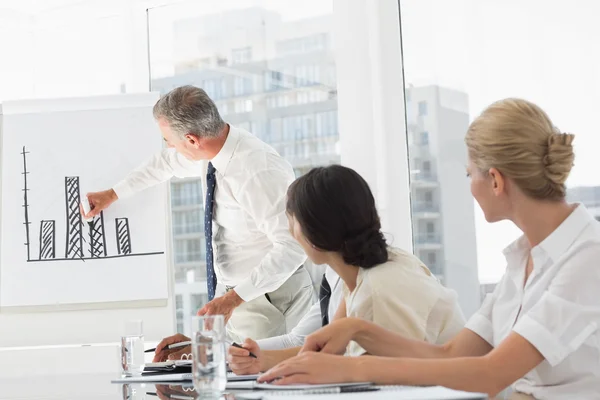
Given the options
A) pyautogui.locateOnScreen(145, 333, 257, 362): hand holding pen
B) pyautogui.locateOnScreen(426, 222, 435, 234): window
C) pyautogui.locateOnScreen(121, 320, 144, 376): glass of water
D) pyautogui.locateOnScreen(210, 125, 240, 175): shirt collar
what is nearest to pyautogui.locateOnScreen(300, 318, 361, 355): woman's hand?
pyautogui.locateOnScreen(121, 320, 144, 376): glass of water

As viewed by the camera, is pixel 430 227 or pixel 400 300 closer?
pixel 400 300

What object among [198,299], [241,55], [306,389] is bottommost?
[198,299]

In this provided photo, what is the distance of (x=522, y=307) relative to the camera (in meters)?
1.41

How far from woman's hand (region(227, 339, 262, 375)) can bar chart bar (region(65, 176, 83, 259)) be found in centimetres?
173

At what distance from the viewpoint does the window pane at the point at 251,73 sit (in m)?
3.53

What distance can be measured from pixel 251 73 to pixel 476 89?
112cm

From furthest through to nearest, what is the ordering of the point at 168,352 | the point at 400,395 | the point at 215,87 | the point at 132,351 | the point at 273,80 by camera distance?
the point at 215,87 → the point at 273,80 → the point at 168,352 → the point at 132,351 → the point at 400,395

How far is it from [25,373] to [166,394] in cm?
193

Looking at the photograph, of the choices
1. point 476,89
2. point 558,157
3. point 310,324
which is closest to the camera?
point 558,157

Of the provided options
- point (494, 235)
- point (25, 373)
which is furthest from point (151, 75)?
point (494, 235)

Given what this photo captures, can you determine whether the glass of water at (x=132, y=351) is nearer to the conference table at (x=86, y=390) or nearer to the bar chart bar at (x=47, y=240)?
the conference table at (x=86, y=390)

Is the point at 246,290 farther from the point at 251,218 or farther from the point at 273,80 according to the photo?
the point at 273,80

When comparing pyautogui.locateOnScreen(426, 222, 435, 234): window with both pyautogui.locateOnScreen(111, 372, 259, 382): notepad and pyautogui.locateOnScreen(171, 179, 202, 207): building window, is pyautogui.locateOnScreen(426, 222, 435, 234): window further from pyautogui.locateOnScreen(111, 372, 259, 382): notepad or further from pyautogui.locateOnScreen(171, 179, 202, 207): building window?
pyautogui.locateOnScreen(111, 372, 259, 382): notepad

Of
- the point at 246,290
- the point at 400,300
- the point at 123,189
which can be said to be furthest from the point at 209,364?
the point at 123,189
